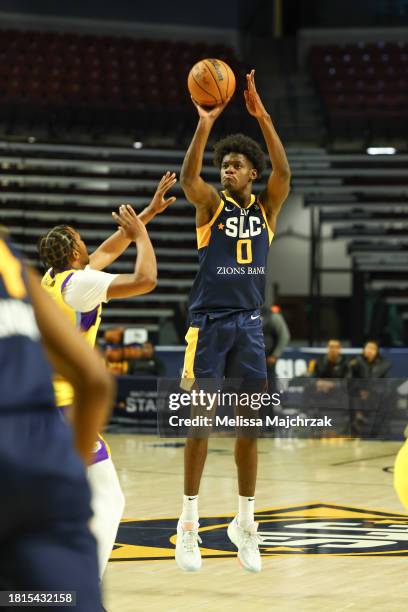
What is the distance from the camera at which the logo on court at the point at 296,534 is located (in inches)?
235

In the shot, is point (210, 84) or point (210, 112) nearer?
point (210, 112)

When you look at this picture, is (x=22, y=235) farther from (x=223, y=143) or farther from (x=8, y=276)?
(x=8, y=276)

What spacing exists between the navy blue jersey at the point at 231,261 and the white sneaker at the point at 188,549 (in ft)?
3.65

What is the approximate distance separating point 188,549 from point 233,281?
1.37m

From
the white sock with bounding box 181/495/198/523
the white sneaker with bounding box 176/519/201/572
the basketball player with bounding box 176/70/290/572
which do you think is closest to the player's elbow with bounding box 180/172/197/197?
the basketball player with bounding box 176/70/290/572

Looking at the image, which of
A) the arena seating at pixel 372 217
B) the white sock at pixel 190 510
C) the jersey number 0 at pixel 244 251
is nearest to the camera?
the white sock at pixel 190 510

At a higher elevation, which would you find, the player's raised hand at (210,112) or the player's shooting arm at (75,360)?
the player's raised hand at (210,112)

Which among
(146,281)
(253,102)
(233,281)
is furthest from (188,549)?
(253,102)

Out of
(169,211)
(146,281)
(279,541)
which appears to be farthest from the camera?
(169,211)

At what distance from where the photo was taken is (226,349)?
5449mm

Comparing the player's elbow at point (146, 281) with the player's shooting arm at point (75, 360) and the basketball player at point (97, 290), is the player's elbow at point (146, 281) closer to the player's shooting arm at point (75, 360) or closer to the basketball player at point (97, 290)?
the basketball player at point (97, 290)

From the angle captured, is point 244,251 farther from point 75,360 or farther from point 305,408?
point 305,408

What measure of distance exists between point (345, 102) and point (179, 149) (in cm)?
325

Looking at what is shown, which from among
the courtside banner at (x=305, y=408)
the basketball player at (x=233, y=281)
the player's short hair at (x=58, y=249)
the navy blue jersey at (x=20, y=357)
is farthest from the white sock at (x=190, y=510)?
the navy blue jersey at (x=20, y=357)
